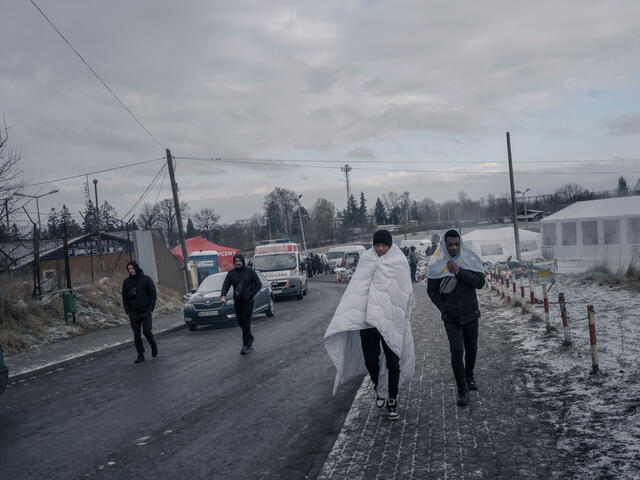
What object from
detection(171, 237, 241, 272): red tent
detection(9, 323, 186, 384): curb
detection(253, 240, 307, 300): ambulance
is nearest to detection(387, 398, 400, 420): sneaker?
detection(9, 323, 186, 384): curb

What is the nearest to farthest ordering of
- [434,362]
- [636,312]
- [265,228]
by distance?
[434,362] → [636,312] → [265,228]

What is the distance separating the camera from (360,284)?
5.65 m

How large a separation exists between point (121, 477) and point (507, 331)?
7.98 meters

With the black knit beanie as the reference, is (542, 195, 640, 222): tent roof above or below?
below

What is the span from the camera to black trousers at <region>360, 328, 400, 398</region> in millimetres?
5570

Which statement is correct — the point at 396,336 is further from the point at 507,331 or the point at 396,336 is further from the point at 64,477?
the point at 507,331

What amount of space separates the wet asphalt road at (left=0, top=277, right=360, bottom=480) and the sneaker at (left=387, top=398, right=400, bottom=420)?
53 centimetres

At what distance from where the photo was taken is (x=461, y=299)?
5992 mm

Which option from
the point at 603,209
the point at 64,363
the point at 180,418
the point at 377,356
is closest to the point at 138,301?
the point at 64,363

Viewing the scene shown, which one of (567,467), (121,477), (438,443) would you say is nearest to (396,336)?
(438,443)

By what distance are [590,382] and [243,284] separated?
631cm

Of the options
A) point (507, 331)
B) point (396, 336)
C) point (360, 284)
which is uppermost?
point (360, 284)

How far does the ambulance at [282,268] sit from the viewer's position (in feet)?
81.2

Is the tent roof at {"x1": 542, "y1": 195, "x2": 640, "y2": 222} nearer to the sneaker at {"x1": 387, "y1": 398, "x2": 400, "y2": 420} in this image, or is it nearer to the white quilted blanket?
the white quilted blanket
